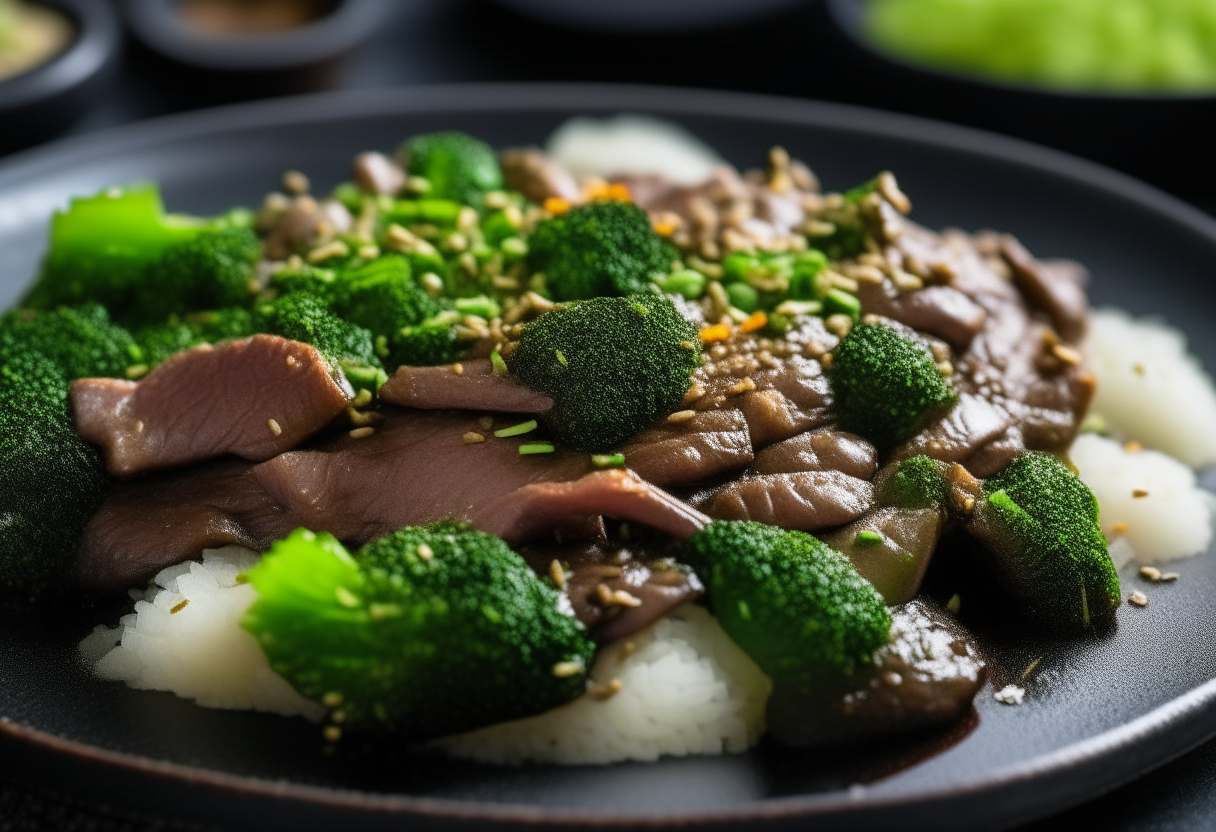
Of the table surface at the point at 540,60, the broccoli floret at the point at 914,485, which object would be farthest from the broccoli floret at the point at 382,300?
the table surface at the point at 540,60

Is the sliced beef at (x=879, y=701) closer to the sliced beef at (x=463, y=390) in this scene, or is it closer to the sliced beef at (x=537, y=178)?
the sliced beef at (x=463, y=390)

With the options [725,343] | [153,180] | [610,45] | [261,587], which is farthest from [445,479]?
[610,45]

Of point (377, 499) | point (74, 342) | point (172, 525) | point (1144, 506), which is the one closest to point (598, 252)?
point (377, 499)

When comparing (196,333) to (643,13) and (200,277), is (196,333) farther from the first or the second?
(643,13)

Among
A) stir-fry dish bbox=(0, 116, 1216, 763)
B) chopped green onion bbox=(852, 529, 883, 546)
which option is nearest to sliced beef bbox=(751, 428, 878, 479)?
stir-fry dish bbox=(0, 116, 1216, 763)

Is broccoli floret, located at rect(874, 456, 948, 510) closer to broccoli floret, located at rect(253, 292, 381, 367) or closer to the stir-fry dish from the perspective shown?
the stir-fry dish

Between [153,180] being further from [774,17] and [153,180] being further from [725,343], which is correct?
[774,17]

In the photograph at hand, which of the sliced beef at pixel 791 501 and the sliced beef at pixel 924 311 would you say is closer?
the sliced beef at pixel 791 501

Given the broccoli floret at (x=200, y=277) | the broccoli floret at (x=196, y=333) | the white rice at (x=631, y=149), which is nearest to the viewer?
the broccoli floret at (x=196, y=333)
